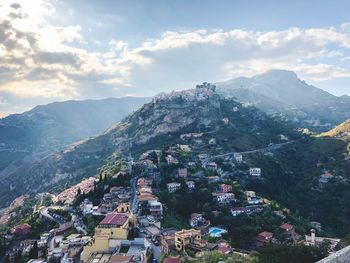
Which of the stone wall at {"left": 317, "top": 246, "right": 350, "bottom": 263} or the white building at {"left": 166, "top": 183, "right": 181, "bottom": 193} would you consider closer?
the stone wall at {"left": 317, "top": 246, "right": 350, "bottom": 263}

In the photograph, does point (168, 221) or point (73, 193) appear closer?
point (168, 221)

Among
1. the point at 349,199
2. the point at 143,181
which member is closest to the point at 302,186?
the point at 349,199

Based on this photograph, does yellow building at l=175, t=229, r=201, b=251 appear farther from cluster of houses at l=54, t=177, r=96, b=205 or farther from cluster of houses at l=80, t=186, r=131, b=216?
cluster of houses at l=54, t=177, r=96, b=205

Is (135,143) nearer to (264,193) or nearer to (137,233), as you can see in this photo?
(264,193)

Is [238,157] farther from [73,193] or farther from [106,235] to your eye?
[106,235]

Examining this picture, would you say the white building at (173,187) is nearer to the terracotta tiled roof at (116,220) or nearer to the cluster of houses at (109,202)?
the cluster of houses at (109,202)

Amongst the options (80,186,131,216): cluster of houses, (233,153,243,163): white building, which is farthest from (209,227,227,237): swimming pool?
(233,153,243,163): white building

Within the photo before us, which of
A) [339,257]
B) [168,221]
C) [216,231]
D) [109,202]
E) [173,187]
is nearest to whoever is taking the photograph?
[339,257]

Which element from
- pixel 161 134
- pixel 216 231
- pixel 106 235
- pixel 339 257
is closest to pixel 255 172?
pixel 216 231
